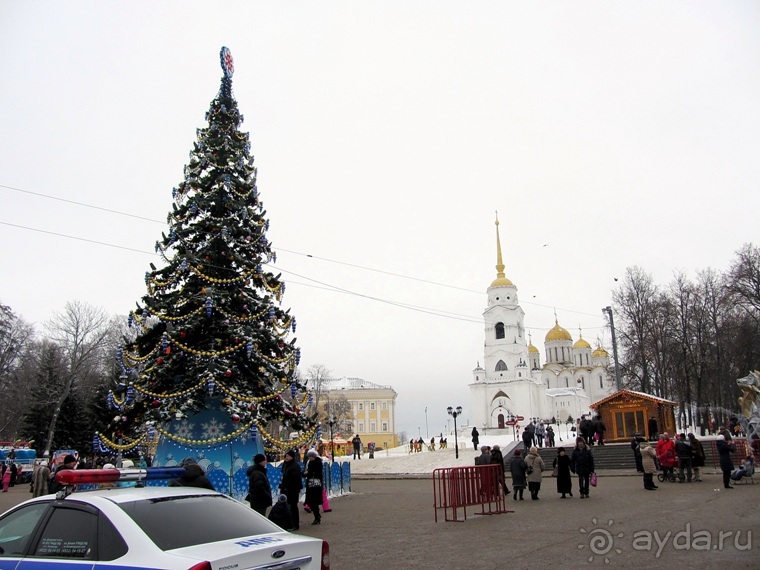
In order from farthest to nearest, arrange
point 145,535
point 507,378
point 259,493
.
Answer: point 507,378, point 259,493, point 145,535

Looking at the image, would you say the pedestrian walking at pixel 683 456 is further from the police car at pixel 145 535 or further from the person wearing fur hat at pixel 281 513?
the police car at pixel 145 535

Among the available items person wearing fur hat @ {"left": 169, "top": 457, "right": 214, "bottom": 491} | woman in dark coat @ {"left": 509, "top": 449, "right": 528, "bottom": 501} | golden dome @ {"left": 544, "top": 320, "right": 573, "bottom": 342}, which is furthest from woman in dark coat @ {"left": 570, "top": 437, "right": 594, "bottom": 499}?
golden dome @ {"left": 544, "top": 320, "right": 573, "bottom": 342}

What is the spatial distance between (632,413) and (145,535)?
37860 mm

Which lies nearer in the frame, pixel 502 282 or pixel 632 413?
pixel 632 413

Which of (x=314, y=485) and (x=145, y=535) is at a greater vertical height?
(x=145, y=535)

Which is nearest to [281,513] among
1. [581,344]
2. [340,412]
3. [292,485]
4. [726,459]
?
[292,485]

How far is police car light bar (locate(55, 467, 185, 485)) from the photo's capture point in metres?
5.20

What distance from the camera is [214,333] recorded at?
1759cm

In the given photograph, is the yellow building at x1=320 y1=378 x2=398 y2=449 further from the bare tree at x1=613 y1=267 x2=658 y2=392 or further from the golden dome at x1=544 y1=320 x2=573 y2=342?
the bare tree at x1=613 y1=267 x2=658 y2=392

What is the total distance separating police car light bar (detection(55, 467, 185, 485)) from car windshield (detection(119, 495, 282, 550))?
82 centimetres

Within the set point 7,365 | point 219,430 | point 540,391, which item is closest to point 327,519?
point 219,430

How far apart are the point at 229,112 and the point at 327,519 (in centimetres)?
1354

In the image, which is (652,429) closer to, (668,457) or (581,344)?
(668,457)

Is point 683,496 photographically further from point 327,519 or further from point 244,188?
point 244,188
